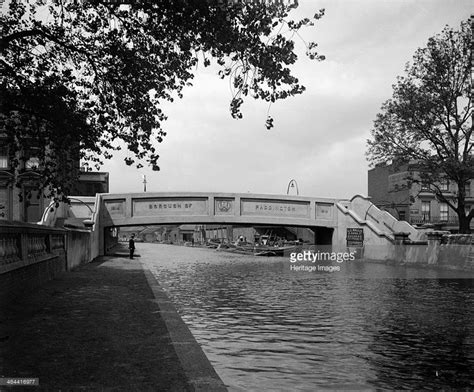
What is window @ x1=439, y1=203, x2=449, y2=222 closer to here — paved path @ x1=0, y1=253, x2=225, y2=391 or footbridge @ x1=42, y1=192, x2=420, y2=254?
footbridge @ x1=42, y1=192, x2=420, y2=254

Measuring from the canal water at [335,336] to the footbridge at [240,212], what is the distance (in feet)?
71.4

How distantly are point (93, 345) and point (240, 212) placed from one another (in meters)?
32.0

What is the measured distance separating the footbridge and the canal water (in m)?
21.8

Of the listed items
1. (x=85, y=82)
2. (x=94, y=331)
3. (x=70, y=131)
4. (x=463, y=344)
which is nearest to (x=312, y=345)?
(x=463, y=344)

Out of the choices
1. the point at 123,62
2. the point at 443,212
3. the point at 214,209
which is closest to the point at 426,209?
the point at 443,212

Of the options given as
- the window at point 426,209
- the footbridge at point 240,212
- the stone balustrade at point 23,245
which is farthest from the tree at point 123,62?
the window at point 426,209

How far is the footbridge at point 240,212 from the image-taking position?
1430 inches

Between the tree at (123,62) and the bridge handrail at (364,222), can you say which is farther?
the bridge handrail at (364,222)

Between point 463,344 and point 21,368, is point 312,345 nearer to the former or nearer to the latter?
point 463,344

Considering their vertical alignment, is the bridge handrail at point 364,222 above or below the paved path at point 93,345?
above

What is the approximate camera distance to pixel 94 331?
7473 mm

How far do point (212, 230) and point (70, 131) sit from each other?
106233 mm

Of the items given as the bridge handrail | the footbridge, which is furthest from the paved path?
the footbridge

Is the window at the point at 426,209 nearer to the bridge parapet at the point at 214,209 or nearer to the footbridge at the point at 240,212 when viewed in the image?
the footbridge at the point at 240,212
